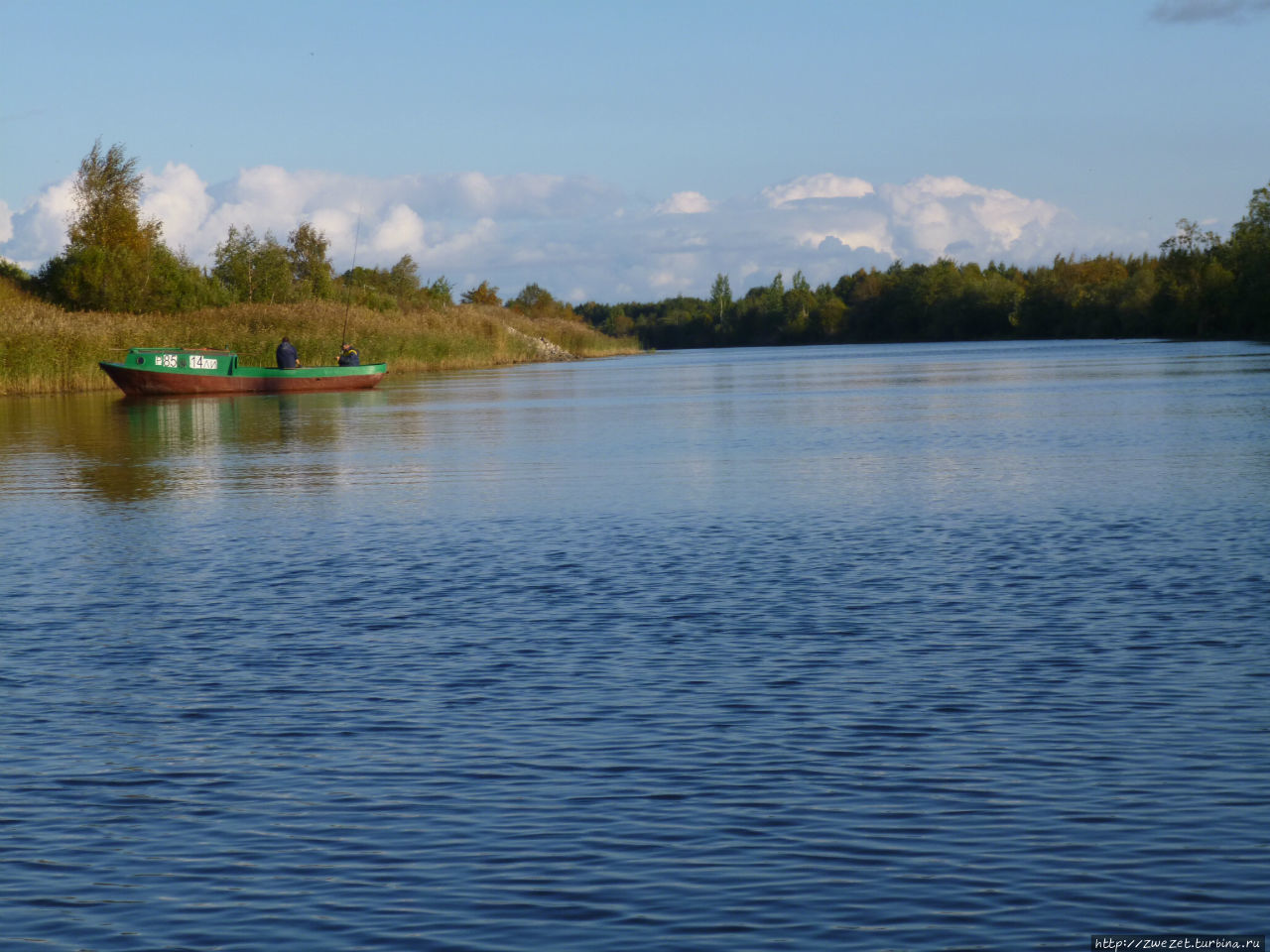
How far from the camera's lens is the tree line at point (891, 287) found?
2960 inches

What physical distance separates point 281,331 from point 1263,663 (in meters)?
61.3

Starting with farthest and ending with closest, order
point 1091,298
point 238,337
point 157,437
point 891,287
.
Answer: point 891,287 < point 1091,298 < point 238,337 < point 157,437

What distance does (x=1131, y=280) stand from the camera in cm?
13862

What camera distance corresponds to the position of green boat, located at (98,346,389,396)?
52.5 m

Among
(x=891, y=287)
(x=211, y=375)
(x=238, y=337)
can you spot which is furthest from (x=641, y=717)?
(x=891, y=287)

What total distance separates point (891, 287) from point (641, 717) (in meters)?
190

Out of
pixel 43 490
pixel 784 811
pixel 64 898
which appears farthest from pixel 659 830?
pixel 43 490

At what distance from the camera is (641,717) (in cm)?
870

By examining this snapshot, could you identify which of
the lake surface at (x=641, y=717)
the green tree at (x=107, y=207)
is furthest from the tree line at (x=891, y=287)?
the lake surface at (x=641, y=717)

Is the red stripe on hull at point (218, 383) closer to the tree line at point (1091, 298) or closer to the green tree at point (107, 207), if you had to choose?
the green tree at point (107, 207)

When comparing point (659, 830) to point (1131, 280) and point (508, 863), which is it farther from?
point (1131, 280)

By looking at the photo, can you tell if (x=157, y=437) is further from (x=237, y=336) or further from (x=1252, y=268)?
(x=1252, y=268)

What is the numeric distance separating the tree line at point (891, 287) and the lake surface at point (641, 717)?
57.8 meters

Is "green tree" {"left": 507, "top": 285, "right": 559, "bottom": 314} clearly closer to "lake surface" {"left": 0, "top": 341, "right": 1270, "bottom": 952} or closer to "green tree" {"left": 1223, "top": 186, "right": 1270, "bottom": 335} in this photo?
"green tree" {"left": 1223, "top": 186, "right": 1270, "bottom": 335}
